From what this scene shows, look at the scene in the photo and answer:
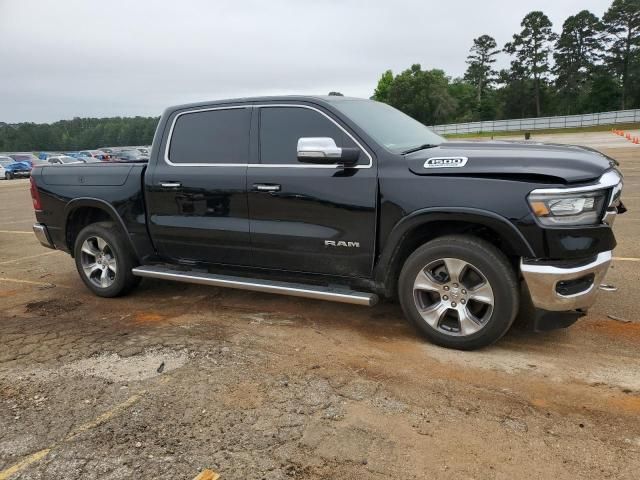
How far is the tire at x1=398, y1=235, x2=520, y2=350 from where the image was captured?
3564 millimetres

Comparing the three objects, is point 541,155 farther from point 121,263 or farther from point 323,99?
point 121,263

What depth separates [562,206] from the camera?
11.1ft

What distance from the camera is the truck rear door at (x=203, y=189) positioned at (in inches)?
179

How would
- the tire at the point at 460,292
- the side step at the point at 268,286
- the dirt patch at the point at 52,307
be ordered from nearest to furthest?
→ 1. the tire at the point at 460,292
2. the side step at the point at 268,286
3. the dirt patch at the point at 52,307

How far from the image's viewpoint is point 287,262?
4.40 meters

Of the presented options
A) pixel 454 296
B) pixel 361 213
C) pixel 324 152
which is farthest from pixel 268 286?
pixel 454 296

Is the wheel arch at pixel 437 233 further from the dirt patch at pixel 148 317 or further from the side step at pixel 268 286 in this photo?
the dirt patch at pixel 148 317

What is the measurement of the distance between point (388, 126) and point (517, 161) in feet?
4.20

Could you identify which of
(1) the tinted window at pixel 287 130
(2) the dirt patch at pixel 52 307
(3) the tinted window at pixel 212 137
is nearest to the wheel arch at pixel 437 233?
(1) the tinted window at pixel 287 130

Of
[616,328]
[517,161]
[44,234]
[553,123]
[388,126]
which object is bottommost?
[616,328]

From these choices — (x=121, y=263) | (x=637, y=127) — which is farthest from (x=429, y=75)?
(x=121, y=263)

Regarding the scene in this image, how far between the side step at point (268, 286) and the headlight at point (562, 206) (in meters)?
1.31

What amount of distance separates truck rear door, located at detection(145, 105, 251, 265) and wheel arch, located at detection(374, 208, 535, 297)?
127 cm

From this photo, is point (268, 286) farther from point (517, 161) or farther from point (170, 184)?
point (517, 161)
